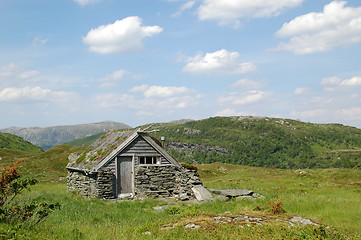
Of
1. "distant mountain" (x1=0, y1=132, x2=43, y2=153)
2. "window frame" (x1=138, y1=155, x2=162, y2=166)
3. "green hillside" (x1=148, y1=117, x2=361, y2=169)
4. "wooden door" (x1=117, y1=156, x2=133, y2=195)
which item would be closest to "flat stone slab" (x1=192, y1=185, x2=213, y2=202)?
"window frame" (x1=138, y1=155, x2=162, y2=166)

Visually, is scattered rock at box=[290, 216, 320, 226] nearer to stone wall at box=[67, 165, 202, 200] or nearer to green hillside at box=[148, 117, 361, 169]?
stone wall at box=[67, 165, 202, 200]

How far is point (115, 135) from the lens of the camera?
1183 inches

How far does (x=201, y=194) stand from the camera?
80.3 feet

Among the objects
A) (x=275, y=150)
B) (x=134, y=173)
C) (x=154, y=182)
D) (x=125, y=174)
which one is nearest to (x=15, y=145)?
(x=125, y=174)

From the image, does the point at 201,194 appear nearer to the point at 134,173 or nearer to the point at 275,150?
the point at 134,173

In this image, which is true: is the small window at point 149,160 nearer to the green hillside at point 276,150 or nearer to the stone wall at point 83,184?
the stone wall at point 83,184

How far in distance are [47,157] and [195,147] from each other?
5227 inches

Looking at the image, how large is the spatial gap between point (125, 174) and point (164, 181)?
3.21 m

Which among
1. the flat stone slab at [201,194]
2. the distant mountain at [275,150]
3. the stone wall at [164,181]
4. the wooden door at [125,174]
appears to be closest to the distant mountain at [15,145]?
the distant mountain at [275,150]

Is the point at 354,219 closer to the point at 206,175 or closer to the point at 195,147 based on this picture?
the point at 206,175

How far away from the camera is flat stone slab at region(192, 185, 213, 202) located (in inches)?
935

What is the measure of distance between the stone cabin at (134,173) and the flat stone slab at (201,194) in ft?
2.28

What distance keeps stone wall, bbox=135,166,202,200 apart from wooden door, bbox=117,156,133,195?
0.53 m

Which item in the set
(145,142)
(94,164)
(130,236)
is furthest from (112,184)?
(130,236)
